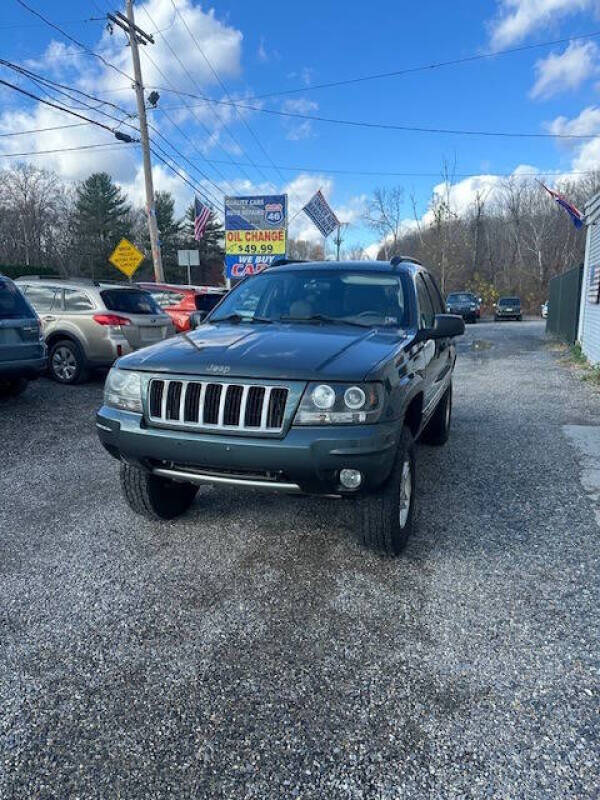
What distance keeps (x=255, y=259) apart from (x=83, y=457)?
14337 millimetres

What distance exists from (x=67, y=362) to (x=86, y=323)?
2.57 feet

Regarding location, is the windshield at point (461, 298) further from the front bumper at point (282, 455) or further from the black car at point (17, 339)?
the front bumper at point (282, 455)

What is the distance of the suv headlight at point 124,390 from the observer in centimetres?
314

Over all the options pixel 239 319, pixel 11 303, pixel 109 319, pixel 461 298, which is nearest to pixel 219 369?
pixel 239 319

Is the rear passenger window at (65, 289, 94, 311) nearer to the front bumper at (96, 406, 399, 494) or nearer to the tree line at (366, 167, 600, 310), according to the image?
the front bumper at (96, 406, 399, 494)

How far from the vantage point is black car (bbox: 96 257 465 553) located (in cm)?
274

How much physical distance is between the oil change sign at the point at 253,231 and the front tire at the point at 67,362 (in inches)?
417

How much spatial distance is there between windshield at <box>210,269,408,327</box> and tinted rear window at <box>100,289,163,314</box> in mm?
4674

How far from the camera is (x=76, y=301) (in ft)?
28.2

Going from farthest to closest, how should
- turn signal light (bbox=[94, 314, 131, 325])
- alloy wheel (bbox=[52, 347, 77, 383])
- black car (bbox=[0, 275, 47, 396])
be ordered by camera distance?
alloy wheel (bbox=[52, 347, 77, 383]), turn signal light (bbox=[94, 314, 131, 325]), black car (bbox=[0, 275, 47, 396])

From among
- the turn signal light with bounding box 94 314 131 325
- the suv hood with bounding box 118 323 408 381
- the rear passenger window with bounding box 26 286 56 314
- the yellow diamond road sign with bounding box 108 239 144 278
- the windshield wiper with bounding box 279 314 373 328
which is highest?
the yellow diamond road sign with bounding box 108 239 144 278

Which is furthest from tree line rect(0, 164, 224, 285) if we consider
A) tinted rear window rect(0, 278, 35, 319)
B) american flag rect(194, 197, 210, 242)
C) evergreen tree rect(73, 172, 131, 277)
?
tinted rear window rect(0, 278, 35, 319)

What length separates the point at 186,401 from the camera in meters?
2.96

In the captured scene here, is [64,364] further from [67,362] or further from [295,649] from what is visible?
[295,649]
